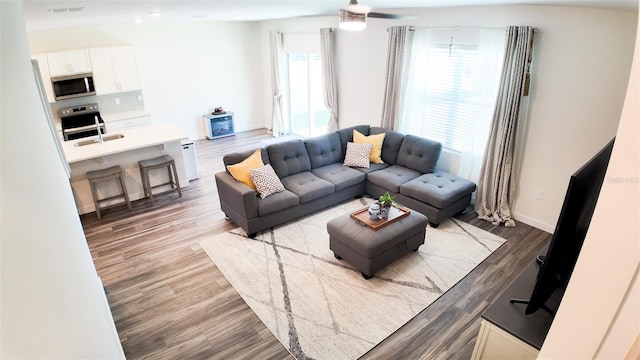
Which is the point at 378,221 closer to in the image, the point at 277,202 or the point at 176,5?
the point at 277,202

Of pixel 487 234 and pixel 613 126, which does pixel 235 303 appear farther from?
pixel 613 126

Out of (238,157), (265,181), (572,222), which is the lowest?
(265,181)

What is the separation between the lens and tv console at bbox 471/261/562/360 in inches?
77.3

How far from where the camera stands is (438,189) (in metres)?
4.59

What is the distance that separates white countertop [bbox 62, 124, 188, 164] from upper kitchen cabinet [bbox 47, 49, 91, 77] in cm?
185

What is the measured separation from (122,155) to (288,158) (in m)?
2.38

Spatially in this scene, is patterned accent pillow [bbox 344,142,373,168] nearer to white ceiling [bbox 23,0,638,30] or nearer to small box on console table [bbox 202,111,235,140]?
white ceiling [bbox 23,0,638,30]

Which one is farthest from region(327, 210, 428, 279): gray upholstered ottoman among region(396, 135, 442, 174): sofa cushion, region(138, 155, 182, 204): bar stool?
region(138, 155, 182, 204): bar stool

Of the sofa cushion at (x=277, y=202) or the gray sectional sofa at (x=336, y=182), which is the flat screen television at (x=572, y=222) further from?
the sofa cushion at (x=277, y=202)

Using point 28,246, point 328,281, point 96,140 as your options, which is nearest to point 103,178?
point 96,140

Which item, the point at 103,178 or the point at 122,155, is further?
the point at 122,155

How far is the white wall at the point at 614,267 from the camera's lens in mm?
775

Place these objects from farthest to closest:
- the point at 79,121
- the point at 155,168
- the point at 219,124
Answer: the point at 219,124 < the point at 79,121 < the point at 155,168

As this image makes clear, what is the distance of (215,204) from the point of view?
5332 mm
